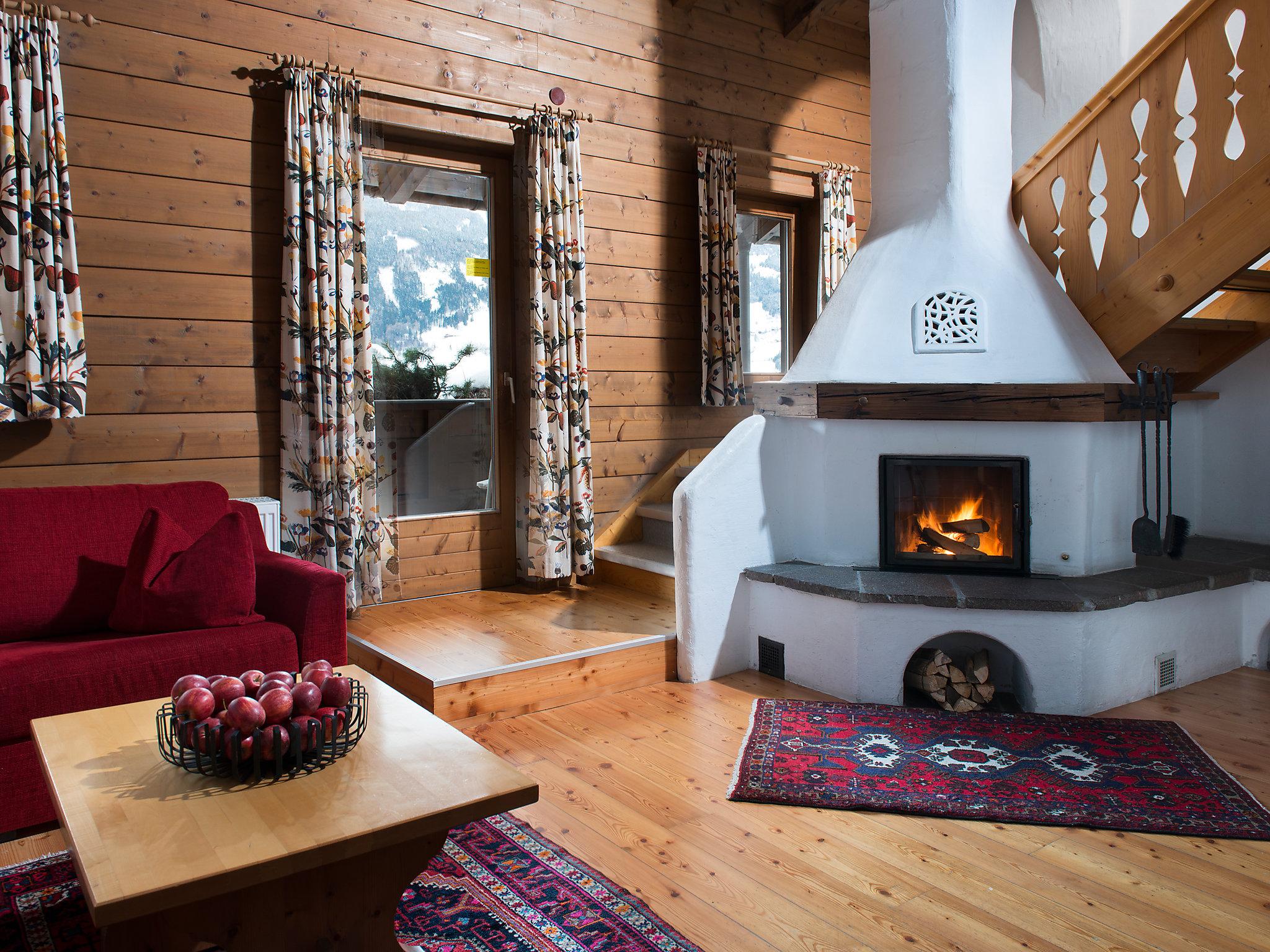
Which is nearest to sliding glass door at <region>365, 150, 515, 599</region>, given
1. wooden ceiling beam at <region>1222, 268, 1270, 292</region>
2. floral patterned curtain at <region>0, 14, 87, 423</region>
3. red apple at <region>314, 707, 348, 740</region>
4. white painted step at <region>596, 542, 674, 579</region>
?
white painted step at <region>596, 542, 674, 579</region>

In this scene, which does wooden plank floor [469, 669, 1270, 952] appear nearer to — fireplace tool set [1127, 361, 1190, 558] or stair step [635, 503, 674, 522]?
fireplace tool set [1127, 361, 1190, 558]

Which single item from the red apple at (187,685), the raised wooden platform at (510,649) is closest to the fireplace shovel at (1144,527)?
the raised wooden platform at (510,649)

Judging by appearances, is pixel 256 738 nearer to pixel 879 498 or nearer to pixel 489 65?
pixel 879 498

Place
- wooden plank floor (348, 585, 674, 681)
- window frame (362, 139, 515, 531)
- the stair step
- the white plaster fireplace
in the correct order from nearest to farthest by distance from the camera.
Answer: the white plaster fireplace, wooden plank floor (348, 585, 674, 681), window frame (362, 139, 515, 531), the stair step

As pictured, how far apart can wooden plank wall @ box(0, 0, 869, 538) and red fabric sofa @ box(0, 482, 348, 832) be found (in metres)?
0.59

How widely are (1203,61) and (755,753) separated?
2.67 meters

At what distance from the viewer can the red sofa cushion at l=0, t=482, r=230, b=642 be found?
2.81 m

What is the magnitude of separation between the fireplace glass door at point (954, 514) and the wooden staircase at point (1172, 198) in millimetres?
668

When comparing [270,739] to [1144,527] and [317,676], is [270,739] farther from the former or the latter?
[1144,527]

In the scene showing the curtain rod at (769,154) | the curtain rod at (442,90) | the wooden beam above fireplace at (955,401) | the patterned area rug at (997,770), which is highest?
the curtain rod at (769,154)

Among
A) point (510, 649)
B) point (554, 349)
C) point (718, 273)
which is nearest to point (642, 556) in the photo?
point (554, 349)

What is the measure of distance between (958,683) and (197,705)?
255cm

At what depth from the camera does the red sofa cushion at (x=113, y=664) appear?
7.93 ft

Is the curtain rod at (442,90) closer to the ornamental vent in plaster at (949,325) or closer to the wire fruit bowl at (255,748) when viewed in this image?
the ornamental vent in plaster at (949,325)
